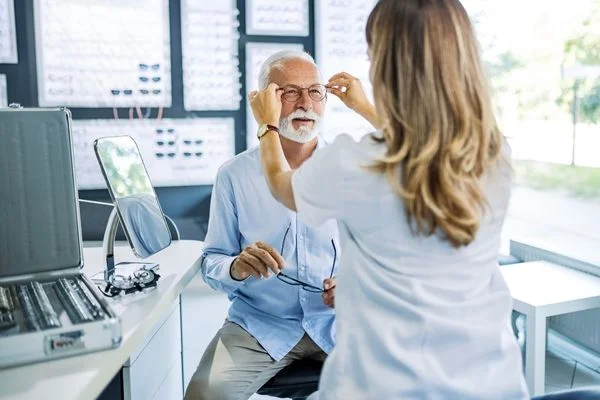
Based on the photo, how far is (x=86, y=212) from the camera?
211cm

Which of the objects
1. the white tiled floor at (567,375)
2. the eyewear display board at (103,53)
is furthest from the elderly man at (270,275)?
the eyewear display board at (103,53)

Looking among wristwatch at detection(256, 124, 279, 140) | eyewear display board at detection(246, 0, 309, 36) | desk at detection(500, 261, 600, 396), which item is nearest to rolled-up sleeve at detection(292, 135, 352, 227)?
wristwatch at detection(256, 124, 279, 140)

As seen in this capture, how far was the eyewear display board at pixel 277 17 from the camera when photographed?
3139mm

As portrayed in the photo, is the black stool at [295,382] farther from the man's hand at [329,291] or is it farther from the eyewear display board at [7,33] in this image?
the eyewear display board at [7,33]

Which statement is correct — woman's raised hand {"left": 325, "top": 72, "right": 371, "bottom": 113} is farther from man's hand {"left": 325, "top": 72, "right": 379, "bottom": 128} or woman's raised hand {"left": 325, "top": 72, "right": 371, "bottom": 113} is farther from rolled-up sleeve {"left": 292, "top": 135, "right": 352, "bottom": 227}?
rolled-up sleeve {"left": 292, "top": 135, "right": 352, "bottom": 227}

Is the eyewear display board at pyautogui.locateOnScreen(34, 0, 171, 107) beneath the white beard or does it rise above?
above

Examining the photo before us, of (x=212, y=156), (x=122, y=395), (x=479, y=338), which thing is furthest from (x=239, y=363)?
(x=212, y=156)

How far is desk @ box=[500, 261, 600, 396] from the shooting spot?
6.43 feet

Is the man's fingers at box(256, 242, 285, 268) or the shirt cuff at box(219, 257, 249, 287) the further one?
the shirt cuff at box(219, 257, 249, 287)

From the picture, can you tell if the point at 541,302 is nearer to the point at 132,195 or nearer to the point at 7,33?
the point at 132,195

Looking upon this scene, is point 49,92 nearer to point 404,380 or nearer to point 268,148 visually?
point 268,148

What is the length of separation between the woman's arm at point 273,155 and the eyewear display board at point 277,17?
6.23ft

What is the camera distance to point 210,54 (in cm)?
311

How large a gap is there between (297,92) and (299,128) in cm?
11
